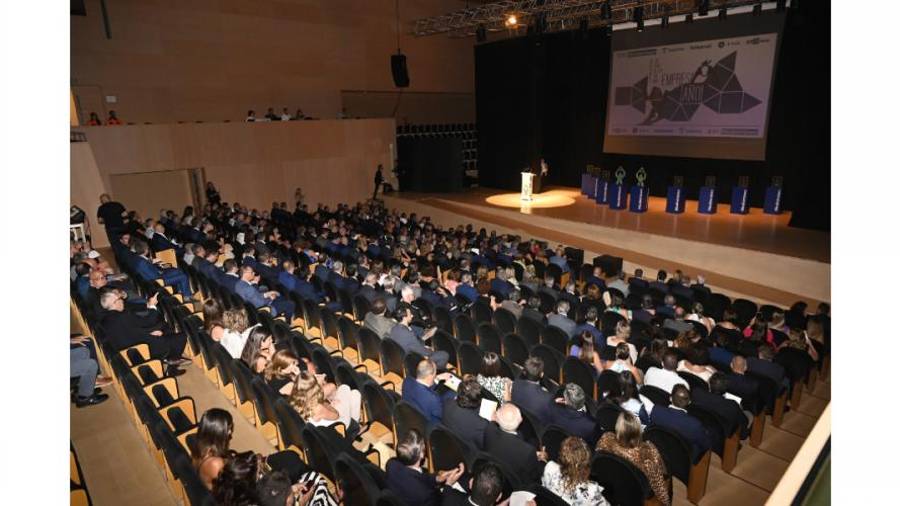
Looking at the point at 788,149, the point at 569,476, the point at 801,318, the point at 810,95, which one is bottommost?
the point at 801,318

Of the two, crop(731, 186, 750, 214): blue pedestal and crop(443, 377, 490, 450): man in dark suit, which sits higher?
crop(731, 186, 750, 214): blue pedestal

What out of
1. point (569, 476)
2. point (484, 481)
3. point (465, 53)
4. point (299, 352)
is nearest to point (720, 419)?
point (569, 476)

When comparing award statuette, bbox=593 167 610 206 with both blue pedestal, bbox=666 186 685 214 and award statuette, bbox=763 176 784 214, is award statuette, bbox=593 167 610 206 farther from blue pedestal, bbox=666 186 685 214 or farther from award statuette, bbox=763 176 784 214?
award statuette, bbox=763 176 784 214

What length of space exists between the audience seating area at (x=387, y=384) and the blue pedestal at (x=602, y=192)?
6812 millimetres

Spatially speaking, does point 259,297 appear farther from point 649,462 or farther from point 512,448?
point 649,462

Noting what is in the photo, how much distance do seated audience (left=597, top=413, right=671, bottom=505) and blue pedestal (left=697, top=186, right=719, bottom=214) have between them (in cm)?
1036

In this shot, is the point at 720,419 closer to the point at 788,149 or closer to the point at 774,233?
the point at 774,233

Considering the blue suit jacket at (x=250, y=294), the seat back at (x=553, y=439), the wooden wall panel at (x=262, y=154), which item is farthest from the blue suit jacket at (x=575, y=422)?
the wooden wall panel at (x=262, y=154)

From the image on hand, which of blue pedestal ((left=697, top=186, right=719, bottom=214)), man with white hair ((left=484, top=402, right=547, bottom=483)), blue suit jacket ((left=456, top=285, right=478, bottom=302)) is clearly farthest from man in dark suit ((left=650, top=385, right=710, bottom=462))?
blue pedestal ((left=697, top=186, right=719, bottom=214))

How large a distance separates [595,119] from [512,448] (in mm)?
13893

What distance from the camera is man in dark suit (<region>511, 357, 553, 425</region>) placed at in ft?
12.4

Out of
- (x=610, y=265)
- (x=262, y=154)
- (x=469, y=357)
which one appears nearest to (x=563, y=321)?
(x=469, y=357)

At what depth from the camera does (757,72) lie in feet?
36.6

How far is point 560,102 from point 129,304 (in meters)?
14.1
